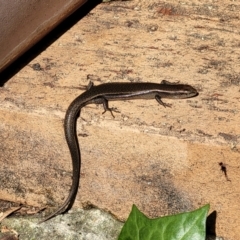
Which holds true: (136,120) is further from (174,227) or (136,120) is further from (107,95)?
(174,227)

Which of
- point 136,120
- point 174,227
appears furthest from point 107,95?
point 174,227

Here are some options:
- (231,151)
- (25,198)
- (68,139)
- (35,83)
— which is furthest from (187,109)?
(25,198)

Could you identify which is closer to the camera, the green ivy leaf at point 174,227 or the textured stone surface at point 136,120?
the green ivy leaf at point 174,227

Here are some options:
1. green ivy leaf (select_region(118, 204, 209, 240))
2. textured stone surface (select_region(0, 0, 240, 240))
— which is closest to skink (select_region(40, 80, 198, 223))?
textured stone surface (select_region(0, 0, 240, 240))

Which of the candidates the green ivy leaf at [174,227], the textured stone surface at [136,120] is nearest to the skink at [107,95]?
the textured stone surface at [136,120]

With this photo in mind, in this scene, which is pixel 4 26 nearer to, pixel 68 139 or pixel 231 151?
pixel 68 139

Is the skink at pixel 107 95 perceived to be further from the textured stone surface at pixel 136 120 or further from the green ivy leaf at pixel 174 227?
the green ivy leaf at pixel 174 227
